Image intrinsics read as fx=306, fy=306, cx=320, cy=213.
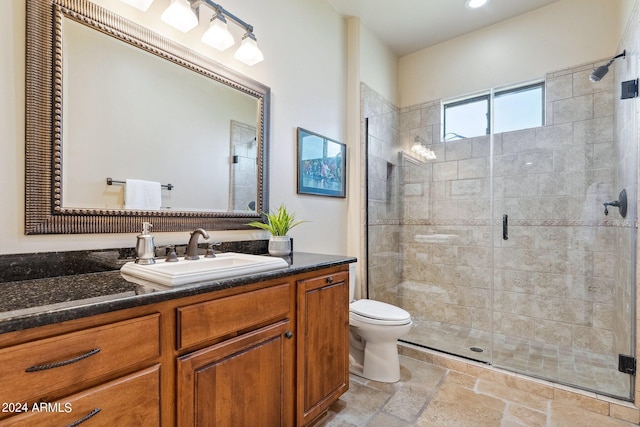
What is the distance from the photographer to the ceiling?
8.18ft

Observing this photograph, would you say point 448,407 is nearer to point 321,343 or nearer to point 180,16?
point 321,343

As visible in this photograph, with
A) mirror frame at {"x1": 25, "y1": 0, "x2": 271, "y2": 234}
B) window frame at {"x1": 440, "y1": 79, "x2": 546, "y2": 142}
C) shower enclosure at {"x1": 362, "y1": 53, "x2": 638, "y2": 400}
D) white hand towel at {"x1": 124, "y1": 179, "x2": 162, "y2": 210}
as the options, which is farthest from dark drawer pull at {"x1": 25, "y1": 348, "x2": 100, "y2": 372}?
window frame at {"x1": 440, "y1": 79, "x2": 546, "y2": 142}

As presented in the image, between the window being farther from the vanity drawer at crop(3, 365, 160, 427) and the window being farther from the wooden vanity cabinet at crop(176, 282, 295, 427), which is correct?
the vanity drawer at crop(3, 365, 160, 427)

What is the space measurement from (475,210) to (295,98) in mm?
1929

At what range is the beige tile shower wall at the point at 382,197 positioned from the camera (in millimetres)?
2832

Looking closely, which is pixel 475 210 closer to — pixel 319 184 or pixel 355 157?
pixel 355 157

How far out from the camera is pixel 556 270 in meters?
2.53

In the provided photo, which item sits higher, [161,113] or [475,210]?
[161,113]

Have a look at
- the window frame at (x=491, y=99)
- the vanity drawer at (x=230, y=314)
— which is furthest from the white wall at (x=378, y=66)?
the vanity drawer at (x=230, y=314)

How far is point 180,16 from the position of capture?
143 centimetres

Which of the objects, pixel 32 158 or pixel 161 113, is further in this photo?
pixel 161 113

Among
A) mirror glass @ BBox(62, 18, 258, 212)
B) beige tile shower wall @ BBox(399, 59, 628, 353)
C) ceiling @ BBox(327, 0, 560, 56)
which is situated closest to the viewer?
mirror glass @ BBox(62, 18, 258, 212)

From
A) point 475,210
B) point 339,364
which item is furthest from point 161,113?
point 475,210

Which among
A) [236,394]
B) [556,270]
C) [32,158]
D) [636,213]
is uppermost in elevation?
[32,158]
